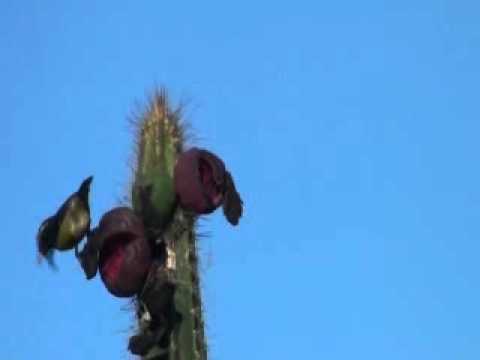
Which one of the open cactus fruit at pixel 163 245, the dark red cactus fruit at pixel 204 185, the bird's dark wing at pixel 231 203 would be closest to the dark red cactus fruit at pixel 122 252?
the open cactus fruit at pixel 163 245

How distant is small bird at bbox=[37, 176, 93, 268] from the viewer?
5.22 meters

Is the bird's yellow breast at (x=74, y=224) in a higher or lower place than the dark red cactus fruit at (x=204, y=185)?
lower

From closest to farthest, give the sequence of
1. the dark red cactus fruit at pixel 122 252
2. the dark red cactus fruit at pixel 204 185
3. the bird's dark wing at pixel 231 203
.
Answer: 1. the dark red cactus fruit at pixel 122 252
2. the dark red cactus fruit at pixel 204 185
3. the bird's dark wing at pixel 231 203

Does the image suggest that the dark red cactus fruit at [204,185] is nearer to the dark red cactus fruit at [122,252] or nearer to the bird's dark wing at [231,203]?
the bird's dark wing at [231,203]

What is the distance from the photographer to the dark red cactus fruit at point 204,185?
5.26 meters

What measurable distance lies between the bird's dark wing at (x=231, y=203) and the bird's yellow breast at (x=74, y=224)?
24.5 inches

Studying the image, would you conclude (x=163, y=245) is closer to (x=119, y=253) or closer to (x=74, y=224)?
(x=119, y=253)

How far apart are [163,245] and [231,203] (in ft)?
1.18

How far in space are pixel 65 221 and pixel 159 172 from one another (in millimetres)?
514

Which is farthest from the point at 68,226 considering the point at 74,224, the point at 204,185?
the point at 204,185

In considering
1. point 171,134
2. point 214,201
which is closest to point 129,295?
point 214,201

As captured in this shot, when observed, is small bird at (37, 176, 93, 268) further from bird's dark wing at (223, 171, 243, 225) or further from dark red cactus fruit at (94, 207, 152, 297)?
bird's dark wing at (223, 171, 243, 225)

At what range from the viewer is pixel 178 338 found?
522 centimetres

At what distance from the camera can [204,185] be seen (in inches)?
207
